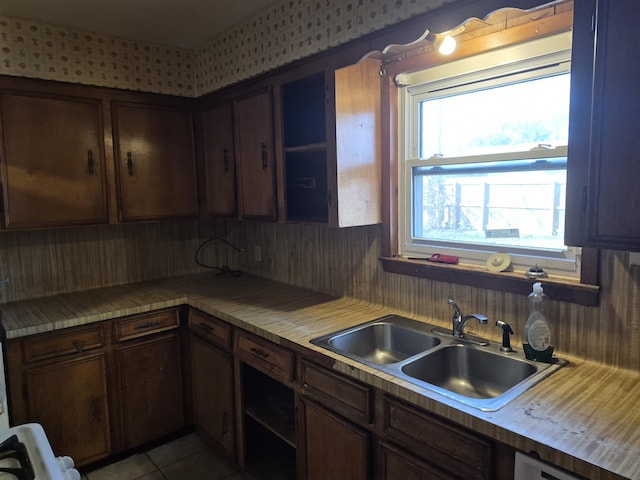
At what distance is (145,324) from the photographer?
2545 mm

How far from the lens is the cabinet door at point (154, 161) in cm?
272

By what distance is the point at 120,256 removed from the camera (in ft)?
9.90

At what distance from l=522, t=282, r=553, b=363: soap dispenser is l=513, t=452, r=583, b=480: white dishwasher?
51 cm

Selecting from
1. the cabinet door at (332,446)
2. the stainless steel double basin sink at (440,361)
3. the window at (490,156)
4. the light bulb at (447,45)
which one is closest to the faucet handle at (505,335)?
the stainless steel double basin sink at (440,361)

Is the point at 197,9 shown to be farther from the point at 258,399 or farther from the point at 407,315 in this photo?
the point at 258,399

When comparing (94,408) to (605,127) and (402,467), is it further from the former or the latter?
(605,127)

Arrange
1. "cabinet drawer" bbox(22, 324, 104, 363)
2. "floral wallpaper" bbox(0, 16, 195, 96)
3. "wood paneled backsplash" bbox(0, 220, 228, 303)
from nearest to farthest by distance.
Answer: "cabinet drawer" bbox(22, 324, 104, 363), "floral wallpaper" bbox(0, 16, 195, 96), "wood paneled backsplash" bbox(0, 220, 228, 303)

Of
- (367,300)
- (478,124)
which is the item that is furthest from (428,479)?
(478,124)

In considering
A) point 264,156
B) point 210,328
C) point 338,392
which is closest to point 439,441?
point 338,392

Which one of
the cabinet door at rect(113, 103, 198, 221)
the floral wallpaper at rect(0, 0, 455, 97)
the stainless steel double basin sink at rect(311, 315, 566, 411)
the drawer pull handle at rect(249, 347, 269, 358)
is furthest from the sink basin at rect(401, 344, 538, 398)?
the cabinet door at rect(113, 103, 198, 221)

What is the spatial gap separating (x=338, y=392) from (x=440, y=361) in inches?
16.9

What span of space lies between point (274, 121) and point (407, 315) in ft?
3.96

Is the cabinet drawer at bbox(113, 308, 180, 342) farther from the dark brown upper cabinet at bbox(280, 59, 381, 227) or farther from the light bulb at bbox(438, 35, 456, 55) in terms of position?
the light bulb at bbox(438, 35, 456, 55)

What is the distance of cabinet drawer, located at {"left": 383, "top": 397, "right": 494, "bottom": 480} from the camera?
4.14ft
